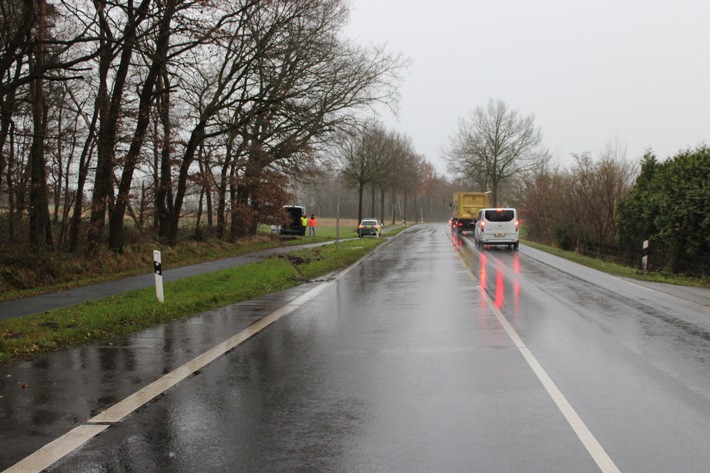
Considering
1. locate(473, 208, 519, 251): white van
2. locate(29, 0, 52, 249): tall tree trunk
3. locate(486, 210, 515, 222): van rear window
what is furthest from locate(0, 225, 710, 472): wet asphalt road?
locate(486, 210, 515, 222): van rear window

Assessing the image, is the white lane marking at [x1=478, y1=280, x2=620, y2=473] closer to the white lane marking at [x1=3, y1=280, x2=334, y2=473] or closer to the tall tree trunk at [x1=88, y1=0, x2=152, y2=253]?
A: the white lane marking at [x1=3, y1=280, x2=334, y2=473]

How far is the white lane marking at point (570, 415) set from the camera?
4113 mm

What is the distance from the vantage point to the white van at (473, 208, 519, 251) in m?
29.5

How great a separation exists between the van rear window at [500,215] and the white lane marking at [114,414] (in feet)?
73.8

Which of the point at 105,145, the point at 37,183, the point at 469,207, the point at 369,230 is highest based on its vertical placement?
the point at 105,145

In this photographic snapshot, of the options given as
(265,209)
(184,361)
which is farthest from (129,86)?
(184,361)

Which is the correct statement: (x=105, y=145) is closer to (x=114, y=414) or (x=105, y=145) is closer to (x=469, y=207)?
(x=114, y=414)

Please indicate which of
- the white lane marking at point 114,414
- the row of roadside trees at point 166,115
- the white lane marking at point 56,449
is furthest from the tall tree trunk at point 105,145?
the white lane marking at point 56,449

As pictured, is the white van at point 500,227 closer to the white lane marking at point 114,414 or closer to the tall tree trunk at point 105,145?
the tall tree trunk at point 105,145

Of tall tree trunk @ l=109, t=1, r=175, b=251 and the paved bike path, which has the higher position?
tall tree trunk @ l=109, t=1, r=175, b=251

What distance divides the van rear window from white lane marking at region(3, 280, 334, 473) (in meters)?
22.5

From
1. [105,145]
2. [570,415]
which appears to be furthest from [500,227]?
[570,415]

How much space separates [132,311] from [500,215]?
22316 mm

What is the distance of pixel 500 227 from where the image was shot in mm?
29578
